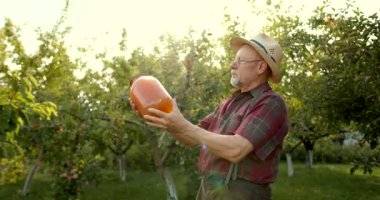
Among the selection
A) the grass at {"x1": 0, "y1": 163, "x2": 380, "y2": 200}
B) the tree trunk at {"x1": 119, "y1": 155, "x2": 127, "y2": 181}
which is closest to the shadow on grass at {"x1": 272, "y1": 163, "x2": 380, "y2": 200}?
the grass at {"x1": 0, "y1": 163, "x2": 380, "y2": 200}

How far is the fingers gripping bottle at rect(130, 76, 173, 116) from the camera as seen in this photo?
2338 mm

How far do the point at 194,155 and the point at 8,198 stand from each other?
9.07 metres

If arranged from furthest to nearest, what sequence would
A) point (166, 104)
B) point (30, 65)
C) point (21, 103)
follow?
point (30, 65)
point (21, 103)
point (166, 104)

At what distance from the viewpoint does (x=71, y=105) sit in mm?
11969

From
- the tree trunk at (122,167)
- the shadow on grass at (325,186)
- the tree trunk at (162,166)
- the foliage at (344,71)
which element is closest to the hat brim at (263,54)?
the foliage at (344,71)

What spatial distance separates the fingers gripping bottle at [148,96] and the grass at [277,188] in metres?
12.3

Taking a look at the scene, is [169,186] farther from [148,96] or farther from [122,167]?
[122,167]

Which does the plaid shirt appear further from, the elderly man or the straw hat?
the straw hat

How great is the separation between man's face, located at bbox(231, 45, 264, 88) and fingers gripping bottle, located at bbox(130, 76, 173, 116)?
15.8 inches

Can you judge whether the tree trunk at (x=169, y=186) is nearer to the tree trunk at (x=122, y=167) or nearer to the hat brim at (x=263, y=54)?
the hat brim at (x=263, y=54)

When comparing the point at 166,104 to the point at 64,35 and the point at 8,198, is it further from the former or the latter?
the point at 8,198

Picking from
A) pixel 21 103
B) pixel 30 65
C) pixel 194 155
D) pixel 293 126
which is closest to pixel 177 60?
pixel 194 155

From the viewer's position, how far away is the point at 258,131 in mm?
2314

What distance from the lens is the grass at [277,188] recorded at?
55.0ft
